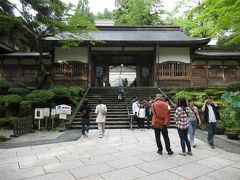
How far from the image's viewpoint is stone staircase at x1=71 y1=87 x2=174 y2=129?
13.7 m

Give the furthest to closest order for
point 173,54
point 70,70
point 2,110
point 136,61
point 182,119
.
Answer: point 136,61 → point 173,54 → point 70,70 → point 2,110 → point 182,119

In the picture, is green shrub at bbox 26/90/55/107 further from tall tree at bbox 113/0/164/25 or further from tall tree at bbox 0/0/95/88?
tall tree at bbox 113/0/164/25

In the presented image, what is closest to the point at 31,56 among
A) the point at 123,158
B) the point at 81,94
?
the point at 81,94

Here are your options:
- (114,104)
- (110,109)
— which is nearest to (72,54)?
(114,104)

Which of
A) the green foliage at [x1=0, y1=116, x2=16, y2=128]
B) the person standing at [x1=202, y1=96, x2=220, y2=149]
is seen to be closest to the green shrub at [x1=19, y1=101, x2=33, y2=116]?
the green foliage at [x1=0, y1=116, x2=16, y2=128]

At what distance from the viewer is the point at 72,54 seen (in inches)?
850

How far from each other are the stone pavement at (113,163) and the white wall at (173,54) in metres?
14.1

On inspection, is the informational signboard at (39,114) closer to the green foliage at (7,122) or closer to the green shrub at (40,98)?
the green shrub at (40,98)

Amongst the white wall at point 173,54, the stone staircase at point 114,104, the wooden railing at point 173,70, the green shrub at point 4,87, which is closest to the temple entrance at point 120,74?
the white wall at point 173,54

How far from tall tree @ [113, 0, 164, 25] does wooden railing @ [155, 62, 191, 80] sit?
16378mm

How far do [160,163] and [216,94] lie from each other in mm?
13312

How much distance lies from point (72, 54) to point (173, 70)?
9.38 meters

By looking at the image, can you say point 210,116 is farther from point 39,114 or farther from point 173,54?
point 173,54

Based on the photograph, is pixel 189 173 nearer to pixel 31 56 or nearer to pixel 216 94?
pixel 216 94
